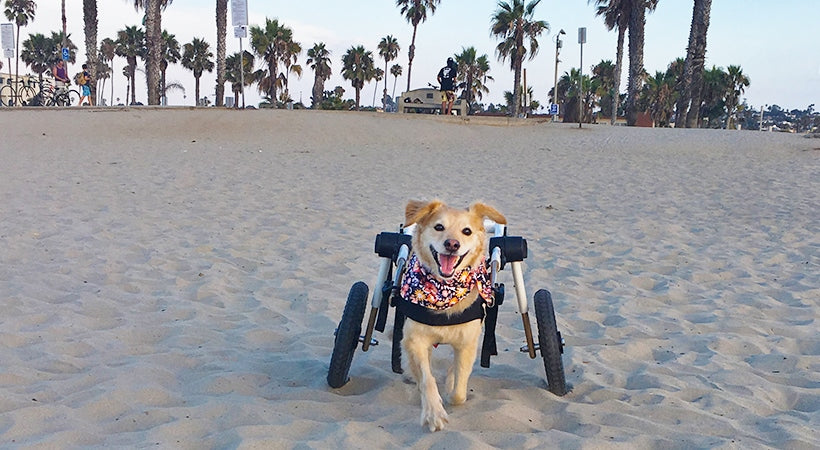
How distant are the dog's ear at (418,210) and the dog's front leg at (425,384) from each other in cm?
59

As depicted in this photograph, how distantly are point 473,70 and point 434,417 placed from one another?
2295 inches

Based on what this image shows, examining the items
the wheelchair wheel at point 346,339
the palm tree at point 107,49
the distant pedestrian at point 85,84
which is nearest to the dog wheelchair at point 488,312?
the wheelchair wheel at point 346,339

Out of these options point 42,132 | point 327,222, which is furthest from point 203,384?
point 42,132

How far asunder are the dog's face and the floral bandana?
0.13 ft

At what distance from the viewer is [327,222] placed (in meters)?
9.07

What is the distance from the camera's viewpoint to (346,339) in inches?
144

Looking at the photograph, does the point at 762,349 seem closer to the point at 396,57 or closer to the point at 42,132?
the point at 42,132

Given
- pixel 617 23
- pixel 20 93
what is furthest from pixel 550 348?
pixel 617 23

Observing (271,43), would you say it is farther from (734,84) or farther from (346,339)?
(346,339)

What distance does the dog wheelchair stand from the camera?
361 cm

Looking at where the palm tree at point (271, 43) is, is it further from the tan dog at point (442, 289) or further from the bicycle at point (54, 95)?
the tan dog at point (442, 289)

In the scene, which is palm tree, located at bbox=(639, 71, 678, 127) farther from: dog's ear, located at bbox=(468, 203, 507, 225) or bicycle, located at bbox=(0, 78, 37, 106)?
dog's ear, located at bbox=(468, 203, 507, 225)

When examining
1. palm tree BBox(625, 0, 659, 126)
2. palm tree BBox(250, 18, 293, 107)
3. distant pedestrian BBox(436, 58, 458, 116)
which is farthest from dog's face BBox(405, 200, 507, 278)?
palm tree BBox(250, 18, 293, 107)

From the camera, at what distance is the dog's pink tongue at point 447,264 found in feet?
10.7
